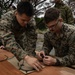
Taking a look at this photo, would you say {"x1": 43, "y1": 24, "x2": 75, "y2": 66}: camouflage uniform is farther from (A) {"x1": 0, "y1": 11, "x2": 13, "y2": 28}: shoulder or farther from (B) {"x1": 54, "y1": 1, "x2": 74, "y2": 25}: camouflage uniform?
(B) {"x1": 54, "y1": 1, "x2": 74, "y2": 25}: camouflage uniform

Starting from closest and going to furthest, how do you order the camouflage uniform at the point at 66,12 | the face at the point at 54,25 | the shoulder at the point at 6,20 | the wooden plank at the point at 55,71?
the wooden plank at the point at 55,71 < the face at the point at 54,25 < the shoulder at the point at 6,20 < the camouflage uniform at the point at 66,12

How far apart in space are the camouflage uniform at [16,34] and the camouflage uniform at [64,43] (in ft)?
0.79

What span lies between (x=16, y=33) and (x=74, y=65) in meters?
Answer: 0.86

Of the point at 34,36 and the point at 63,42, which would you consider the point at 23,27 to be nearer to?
the point at 34,36

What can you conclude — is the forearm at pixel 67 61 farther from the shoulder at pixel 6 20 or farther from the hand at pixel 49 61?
the shoulder at pixel 6 20

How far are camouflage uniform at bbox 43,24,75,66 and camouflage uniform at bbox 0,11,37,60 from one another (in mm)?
240

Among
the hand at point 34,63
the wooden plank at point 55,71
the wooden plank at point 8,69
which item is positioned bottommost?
the wooden plank at point 55,71

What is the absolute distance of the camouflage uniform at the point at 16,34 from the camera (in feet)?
6.55

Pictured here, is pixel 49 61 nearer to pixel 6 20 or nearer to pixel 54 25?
pixel 54 25

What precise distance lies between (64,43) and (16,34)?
661 millimetres

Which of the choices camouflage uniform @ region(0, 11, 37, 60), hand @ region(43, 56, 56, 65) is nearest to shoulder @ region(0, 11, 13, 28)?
camouflage uniform @ region(0, 11, 37, 60)

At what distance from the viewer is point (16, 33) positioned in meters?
2.40

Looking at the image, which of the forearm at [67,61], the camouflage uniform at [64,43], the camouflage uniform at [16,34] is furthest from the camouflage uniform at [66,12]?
the forearm at [67,61]

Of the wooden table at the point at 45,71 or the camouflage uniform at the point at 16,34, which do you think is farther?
the camouflage uniform at the point at 16,34
